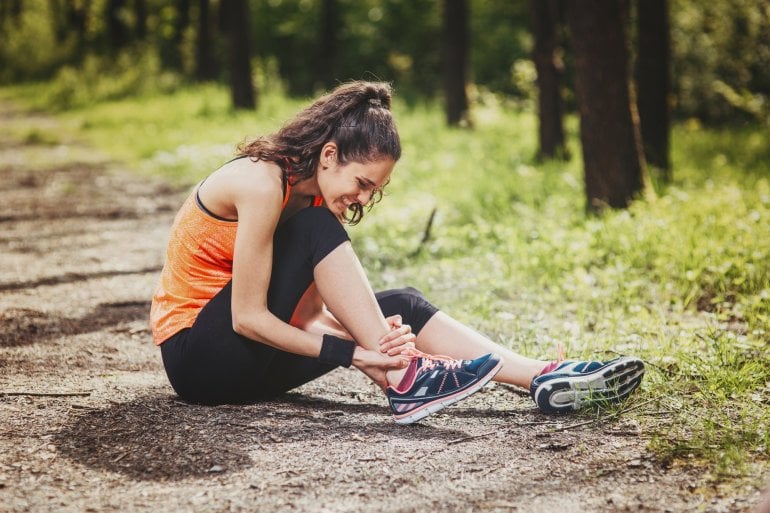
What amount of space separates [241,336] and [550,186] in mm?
4946

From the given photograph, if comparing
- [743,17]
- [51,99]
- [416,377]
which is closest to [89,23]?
[51,99]

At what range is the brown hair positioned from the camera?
293cm

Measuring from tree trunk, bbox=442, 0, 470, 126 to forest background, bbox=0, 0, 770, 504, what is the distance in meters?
0.04

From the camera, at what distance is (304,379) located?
3242 millimetres

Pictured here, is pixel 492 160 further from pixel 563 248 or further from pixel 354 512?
pixel 354 512

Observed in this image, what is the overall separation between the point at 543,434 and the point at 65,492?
1595 mm

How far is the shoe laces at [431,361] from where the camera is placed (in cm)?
302

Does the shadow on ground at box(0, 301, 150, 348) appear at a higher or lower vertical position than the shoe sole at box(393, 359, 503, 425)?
lower

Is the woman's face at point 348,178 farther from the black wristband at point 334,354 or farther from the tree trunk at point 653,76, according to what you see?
the tree trunk at point 653,76

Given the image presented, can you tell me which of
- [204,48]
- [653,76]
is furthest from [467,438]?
[204,48]

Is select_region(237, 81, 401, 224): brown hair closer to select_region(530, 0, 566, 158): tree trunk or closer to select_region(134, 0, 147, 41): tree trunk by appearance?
select_region(530, 0, 566, 158): tree trunk

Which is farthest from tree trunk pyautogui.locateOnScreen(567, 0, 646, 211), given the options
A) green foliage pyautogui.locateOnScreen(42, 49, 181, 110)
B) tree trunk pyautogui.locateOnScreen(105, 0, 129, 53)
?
tree trunk pyautogui.locateOnScreen(105, 0, 129, 53)

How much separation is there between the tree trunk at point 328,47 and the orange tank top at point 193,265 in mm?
16929

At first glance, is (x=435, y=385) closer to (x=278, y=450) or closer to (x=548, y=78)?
(x=278, y=450)
